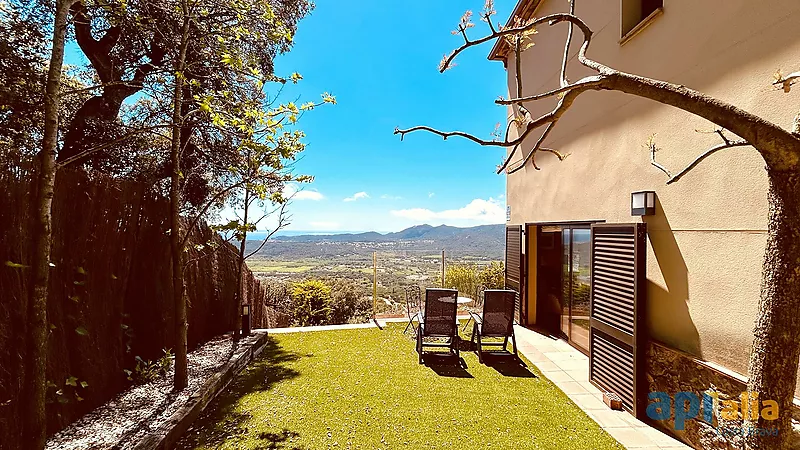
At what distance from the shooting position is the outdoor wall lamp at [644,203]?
4281 mm

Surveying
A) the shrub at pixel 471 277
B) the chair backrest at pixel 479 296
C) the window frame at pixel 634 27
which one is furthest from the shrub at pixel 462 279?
the window frame at pixel 634 27

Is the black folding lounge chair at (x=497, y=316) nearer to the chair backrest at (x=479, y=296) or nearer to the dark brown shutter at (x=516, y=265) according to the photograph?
the dark brown shutter at (x=516, y=265)

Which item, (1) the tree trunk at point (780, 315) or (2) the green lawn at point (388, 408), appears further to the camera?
(2) the green lawn at point (388, 408)

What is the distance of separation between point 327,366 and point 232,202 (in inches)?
189

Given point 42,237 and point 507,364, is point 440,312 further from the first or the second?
point 42,237

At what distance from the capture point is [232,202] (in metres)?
8.49

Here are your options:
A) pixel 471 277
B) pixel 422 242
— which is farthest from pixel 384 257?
pixel 422 242

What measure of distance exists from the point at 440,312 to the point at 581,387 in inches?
94.8

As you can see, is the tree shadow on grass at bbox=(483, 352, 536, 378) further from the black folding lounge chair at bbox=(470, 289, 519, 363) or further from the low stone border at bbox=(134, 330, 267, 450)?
the low stone border at bbox=(134, 330, 267, 450)

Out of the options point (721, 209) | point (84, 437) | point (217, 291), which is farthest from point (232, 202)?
point (721, 209)

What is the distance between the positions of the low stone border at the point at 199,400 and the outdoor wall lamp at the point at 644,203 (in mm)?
5861

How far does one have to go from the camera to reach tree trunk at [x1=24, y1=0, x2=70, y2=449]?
2582 millimetres

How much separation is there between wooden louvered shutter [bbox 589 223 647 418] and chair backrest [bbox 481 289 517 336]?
1.39m

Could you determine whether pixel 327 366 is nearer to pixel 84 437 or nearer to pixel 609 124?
pixel 84 437
